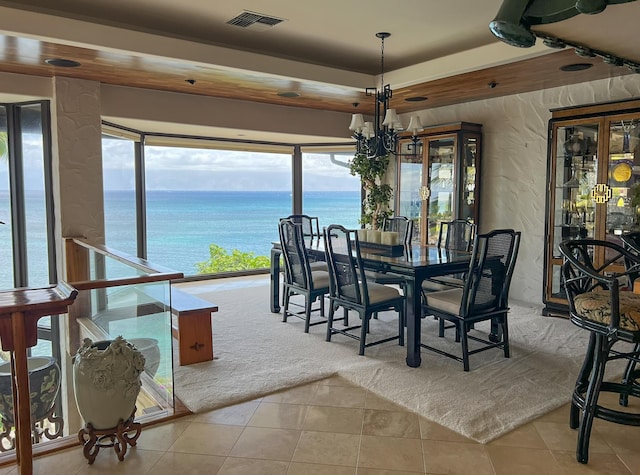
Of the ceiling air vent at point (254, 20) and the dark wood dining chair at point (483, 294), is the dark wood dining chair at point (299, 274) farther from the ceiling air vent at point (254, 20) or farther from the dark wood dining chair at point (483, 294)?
the ceiling air vent at point (254, 20)

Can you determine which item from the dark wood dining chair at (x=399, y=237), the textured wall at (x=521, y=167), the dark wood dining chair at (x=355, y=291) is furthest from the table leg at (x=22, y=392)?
the textured wall at (x=521, y=167)

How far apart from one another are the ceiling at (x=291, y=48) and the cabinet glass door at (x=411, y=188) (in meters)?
1.13

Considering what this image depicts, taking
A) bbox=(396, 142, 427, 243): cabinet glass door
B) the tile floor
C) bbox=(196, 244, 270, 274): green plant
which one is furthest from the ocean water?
the tile floor

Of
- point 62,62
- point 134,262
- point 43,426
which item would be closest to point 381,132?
point 134,262

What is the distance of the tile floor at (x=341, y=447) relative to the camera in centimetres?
229

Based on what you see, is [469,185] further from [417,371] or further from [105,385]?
[105,385]

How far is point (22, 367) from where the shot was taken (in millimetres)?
2057

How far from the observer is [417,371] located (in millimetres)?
3475

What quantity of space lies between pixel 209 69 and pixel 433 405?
11.3ft

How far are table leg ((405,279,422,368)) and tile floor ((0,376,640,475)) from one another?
28.4 inches

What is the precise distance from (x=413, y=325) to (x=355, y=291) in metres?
0.61

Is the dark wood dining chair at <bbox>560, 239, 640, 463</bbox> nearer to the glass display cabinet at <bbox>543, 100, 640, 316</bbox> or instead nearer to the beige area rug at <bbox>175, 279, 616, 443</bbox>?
the beige area rug at <bbox>175, 279, 616, 443</bbox>

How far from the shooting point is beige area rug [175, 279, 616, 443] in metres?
2.89

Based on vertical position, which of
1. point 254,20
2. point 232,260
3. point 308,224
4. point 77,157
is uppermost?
point 254,20
